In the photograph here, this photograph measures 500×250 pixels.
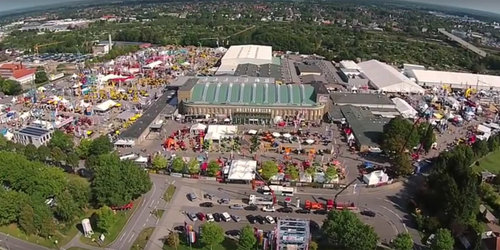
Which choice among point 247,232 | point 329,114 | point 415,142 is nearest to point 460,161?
point 415,142

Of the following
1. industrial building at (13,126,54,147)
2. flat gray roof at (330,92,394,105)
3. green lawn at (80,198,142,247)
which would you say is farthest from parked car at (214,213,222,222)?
flat gray roof at (330,92,394,105)

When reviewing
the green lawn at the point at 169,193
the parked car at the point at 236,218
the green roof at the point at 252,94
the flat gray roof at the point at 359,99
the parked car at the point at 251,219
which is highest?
the green roof at the point at 252,94

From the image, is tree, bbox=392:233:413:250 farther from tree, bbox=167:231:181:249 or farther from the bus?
tree, bbox=167:231:181:249

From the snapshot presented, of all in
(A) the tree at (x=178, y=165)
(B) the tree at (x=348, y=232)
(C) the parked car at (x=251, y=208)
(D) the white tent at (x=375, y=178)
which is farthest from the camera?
(A) the tree at (x=178, y=165)

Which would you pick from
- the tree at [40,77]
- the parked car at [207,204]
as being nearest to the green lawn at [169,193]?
the parked car at [207,204]

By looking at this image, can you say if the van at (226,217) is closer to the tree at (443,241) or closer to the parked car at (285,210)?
the parked car at (285,210)

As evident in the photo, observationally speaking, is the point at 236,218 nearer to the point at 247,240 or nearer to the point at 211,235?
the point at 211,235

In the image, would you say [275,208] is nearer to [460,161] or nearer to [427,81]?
[460,161]
